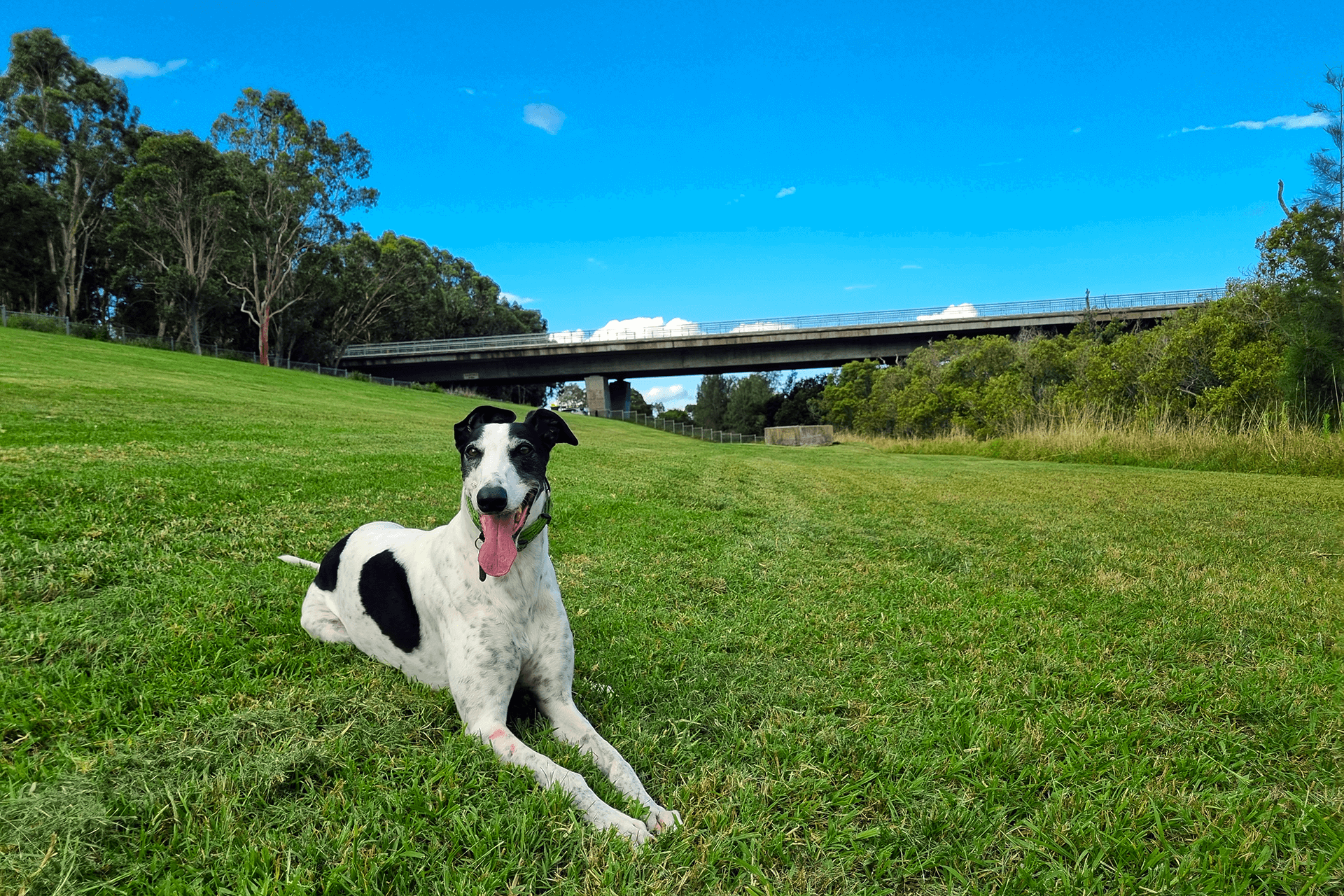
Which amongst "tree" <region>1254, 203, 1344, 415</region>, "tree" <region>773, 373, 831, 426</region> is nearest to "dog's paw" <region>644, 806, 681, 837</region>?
"tree" <region>1254, 203, 1344, 415</region>

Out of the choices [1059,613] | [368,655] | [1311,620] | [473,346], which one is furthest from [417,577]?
[473,346]

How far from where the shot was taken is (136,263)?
3644cm

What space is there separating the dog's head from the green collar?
24mm

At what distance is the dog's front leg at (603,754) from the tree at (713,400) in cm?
8326

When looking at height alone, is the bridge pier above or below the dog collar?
above

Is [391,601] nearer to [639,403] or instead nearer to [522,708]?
[522,708]

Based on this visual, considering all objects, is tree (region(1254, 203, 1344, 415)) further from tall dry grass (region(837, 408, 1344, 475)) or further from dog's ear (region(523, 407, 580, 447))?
dog's ear (region(523, 407, 580, 447))

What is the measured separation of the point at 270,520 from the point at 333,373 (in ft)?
160

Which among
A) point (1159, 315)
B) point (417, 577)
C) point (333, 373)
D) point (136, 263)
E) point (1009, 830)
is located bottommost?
point (1009, 830)

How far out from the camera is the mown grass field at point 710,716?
1.63 m

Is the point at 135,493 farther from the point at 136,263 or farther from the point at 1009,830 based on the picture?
the point at 136,263

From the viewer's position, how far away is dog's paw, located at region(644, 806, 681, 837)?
1.78 m

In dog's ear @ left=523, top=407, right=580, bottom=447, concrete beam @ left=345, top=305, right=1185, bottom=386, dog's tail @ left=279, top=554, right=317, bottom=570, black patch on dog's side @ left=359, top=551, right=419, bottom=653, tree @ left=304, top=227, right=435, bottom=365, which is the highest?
tree @ left=304, top=227, right=435, bottom=365

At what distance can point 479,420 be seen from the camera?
8.69 feet
